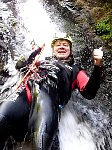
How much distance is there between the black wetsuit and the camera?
452 centimetres

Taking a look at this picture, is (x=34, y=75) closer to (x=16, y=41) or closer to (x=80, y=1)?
(x=16, y=41)

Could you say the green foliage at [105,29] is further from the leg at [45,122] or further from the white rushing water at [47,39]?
the leg at [45,122]

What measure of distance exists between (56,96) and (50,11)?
793 centimetres

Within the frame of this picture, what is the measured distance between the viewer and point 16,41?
9.68m

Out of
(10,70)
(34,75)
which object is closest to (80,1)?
(10,70)

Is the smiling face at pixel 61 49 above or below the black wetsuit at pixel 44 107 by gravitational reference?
above

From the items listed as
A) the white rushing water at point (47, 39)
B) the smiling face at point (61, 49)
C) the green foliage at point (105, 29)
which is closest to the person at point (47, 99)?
the smiling face at point (61, 49)

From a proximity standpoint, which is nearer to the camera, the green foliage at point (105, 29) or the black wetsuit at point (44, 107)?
the black wetsuit at point (44, 107)

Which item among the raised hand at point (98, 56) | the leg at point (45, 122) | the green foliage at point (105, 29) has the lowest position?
the leg at point (45, 122)

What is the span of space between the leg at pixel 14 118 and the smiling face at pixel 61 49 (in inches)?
53.0

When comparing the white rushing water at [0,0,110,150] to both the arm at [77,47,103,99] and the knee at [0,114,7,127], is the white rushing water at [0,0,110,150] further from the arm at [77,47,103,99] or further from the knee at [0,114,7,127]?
the knee at [0,114,7,127]

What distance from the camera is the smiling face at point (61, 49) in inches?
230

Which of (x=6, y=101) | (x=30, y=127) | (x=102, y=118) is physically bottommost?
(x=102, y=118)

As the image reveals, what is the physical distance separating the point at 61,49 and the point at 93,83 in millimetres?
1056
